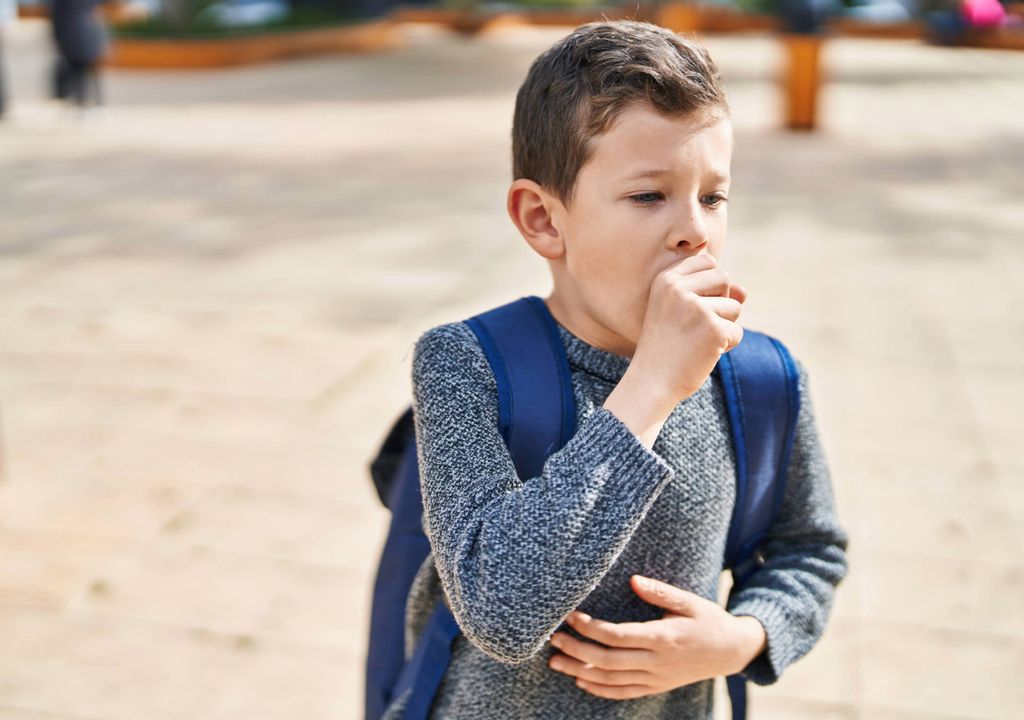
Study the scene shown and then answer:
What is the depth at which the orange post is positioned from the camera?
38.5ft

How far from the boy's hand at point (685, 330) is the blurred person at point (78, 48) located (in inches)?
476

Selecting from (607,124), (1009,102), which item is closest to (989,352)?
(607,124)

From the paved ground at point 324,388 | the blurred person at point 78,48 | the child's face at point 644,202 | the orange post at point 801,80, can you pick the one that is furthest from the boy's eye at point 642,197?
the blurred person at point 78,48

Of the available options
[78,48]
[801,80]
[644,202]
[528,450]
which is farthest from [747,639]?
[78,48]

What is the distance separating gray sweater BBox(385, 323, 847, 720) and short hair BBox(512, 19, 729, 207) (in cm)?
23

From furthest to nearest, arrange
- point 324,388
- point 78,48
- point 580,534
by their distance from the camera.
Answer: point 78,48 → point 324,388 → point 580,534

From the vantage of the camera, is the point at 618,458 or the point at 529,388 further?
the point at 529,388

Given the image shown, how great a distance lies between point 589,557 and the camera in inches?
45.1

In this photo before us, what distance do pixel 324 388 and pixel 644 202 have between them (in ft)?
11.9

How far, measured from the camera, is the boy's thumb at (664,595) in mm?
1333

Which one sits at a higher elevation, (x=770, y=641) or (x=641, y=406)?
(x=641, y=406)

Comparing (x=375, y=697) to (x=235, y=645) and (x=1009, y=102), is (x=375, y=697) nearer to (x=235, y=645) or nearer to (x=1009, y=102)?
(x=235, y=645)

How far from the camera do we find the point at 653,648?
4.37 ft

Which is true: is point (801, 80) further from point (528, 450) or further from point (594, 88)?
point (528, 450)
